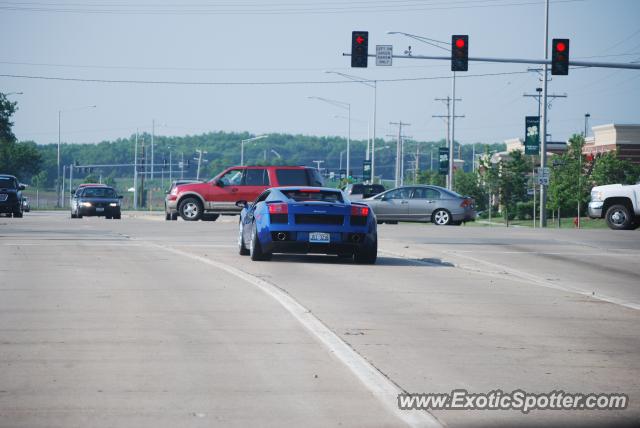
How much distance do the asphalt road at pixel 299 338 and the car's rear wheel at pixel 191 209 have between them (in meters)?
18.8

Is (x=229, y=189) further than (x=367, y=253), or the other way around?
(x=229, y=189)

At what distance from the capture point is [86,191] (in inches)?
1837

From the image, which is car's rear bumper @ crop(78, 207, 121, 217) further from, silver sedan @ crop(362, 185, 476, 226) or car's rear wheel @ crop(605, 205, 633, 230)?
car's rear wheel @ crop(605, 205, 633, 230)

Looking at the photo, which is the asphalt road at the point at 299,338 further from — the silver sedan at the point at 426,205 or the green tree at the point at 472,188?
the green tree at the point at 472,188

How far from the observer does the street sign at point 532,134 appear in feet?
172

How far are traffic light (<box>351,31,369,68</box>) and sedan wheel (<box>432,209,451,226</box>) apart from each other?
7.30 metres

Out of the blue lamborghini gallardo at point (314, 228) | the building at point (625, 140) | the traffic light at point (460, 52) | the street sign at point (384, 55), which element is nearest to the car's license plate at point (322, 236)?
the blue lamborghini gallardo at point (314, 228)

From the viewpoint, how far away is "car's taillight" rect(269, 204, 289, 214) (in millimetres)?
17750

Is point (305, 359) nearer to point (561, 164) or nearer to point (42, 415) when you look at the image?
point (42, 415)

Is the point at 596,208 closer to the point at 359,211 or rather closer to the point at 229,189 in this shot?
the point at 229,189

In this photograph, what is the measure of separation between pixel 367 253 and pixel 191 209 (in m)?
20.9

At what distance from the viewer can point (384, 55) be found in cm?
3653

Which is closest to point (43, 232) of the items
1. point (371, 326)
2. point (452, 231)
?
point (452, 231)

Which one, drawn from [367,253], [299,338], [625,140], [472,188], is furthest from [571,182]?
[299,338]
